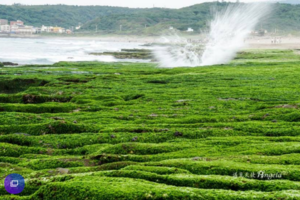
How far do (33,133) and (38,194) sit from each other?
1815cm

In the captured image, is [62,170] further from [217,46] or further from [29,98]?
[217,46]

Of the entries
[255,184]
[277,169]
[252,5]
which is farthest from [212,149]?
[252,5]

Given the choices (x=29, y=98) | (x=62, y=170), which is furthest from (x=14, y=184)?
(x=29, y=98)

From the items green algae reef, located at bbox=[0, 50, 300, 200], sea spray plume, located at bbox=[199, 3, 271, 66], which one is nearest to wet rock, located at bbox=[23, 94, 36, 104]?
green algae reef, located at bbox=[0, 50, 300, 200]

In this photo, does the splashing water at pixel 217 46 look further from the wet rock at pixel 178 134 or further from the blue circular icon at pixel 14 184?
the blue circular icon at pixel 14 184

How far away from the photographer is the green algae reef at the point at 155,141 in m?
17.5

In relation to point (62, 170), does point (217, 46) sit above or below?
above

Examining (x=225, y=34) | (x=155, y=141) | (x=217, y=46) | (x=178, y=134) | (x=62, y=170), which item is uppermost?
(x=225, y=34)

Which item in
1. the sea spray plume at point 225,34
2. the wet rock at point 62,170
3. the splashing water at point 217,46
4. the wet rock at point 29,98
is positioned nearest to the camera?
the wet rock at point 62,170

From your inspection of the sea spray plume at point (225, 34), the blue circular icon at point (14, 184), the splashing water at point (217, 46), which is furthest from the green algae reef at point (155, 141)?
the sea spray plume at point (225, 34)

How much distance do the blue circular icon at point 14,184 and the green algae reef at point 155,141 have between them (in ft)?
1.09

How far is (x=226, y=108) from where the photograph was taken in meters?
44.6

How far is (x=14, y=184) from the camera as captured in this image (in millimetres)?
19984

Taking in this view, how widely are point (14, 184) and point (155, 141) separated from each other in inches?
566
